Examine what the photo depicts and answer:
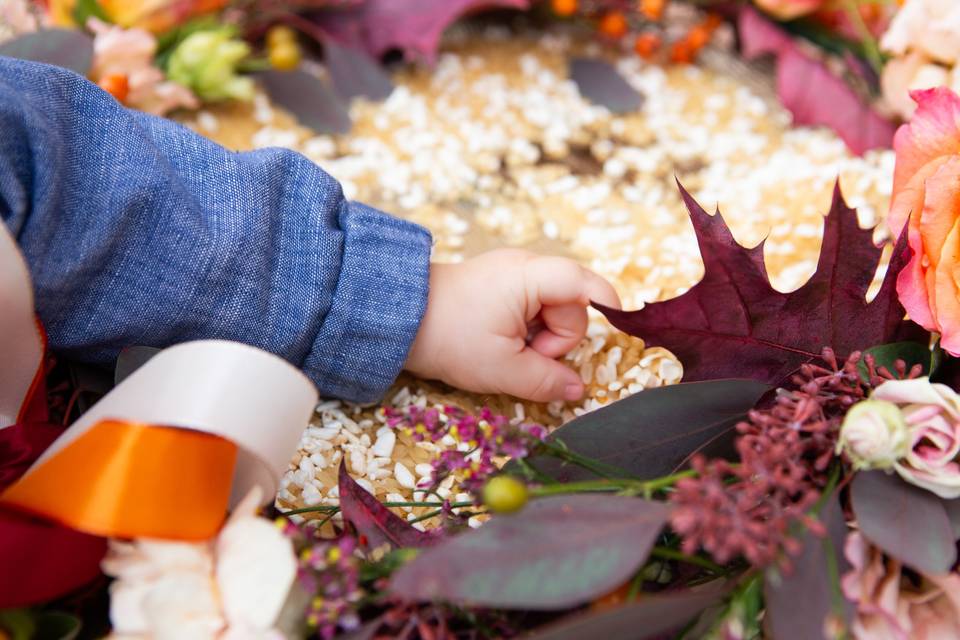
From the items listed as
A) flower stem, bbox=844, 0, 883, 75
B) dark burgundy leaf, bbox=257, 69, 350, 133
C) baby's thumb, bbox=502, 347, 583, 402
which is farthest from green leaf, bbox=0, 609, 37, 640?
flower stem, bbox=844, 0, 883, 75

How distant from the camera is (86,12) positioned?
2.52 feet

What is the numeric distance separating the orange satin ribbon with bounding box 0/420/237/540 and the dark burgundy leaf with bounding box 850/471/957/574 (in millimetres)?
285

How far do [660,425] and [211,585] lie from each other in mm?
233

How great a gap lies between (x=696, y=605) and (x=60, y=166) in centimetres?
40

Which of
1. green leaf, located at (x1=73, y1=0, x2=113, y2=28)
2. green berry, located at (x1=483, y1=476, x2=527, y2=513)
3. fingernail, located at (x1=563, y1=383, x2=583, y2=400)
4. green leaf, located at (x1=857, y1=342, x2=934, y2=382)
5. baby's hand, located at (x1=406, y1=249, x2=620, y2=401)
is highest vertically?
green leaf, located at (x1=73, y1=0, x2=113, y2=28)

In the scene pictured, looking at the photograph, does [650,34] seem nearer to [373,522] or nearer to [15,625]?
[373,522]

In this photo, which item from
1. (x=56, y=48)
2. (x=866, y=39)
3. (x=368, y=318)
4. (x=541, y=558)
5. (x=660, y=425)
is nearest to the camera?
(x=541, y=558)

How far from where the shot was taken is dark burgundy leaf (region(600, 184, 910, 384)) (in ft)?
1.57

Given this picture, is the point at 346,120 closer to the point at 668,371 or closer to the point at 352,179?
the point at 352,179

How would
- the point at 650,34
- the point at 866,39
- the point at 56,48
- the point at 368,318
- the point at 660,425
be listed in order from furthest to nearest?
the point at 650,34 → the point at 866,39 → the point at 56,48 → the point at 368,318 → the point at 660,425

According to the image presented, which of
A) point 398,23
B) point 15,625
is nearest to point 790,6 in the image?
point 398,23

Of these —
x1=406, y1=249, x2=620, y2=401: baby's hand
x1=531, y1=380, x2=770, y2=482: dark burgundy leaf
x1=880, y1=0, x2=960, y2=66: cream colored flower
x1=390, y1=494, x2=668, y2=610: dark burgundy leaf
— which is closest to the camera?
x1=390, y1=494, x2=668, y2=610: dark burgundy leaf

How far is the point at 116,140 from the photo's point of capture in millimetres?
528

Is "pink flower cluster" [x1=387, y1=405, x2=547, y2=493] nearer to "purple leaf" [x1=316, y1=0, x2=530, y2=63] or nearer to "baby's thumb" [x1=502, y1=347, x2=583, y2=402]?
"baby's thumb" [x1=502, y1=347, x2=583, y2=402]
